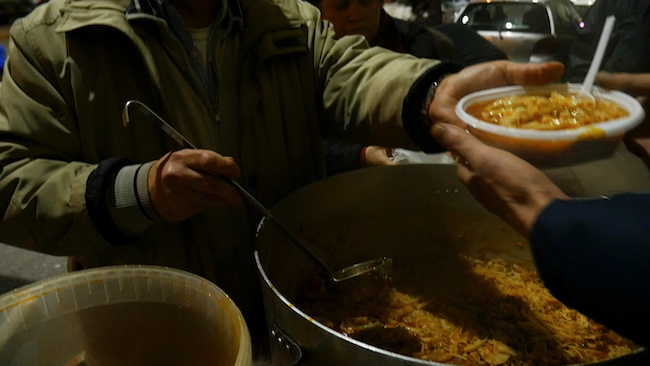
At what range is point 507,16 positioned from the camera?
3162 mm

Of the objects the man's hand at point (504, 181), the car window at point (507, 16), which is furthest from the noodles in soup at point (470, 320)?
the car window at point (507, 16)

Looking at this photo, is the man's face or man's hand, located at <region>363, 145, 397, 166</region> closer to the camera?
man's hand, located at <region>363, 145, 397, 166</region>

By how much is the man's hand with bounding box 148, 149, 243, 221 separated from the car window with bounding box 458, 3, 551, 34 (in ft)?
7.98

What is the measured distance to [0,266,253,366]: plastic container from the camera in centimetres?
45

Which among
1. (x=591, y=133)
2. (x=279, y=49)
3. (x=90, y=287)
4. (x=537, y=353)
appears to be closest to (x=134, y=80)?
(x=279, y=49)

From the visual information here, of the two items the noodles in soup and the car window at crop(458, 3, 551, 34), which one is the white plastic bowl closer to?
the noodles in soup

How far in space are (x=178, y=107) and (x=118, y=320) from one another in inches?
20.4

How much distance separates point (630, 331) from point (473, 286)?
631mm

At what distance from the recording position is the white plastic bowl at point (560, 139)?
0.61m

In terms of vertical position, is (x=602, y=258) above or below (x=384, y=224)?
above

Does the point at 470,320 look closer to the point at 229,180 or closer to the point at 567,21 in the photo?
the point at 229,180

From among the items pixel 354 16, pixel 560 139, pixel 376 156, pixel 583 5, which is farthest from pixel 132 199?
pixel 583 5

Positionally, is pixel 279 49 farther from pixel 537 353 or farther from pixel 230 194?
pixel 537 353

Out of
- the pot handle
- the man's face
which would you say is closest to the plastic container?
the pot handle
